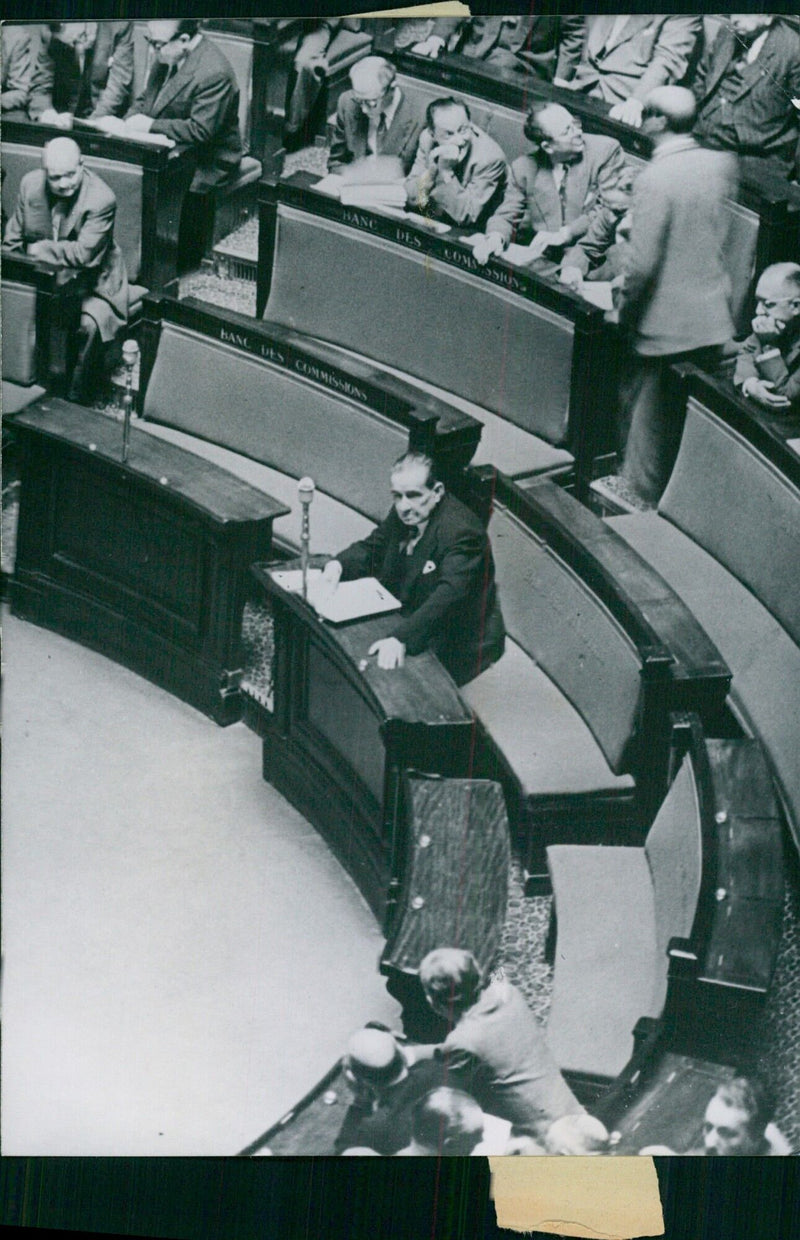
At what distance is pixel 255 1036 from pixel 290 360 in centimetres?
170

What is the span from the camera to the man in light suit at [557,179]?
416 centimetres

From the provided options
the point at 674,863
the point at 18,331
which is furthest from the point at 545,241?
the point at 674,863

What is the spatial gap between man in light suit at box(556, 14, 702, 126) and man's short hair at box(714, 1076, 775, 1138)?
2436mm

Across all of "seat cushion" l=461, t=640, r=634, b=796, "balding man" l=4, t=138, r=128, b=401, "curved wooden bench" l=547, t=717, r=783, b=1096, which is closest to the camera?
"curved wooden bench" l=547, t=717, r=783, b=1096

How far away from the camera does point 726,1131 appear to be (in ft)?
13.4

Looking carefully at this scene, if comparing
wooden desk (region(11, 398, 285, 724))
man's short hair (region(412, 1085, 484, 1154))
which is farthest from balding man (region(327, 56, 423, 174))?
man's short hair (region(412, 1085, 484, 1154))

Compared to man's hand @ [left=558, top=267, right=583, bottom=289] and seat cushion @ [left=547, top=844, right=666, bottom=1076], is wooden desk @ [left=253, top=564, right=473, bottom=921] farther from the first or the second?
man's hand @ [left=558, top=267, right=583, bottom=289]

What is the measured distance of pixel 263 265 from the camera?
4273 mm

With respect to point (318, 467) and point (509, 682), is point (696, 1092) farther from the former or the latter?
point (318, 467)

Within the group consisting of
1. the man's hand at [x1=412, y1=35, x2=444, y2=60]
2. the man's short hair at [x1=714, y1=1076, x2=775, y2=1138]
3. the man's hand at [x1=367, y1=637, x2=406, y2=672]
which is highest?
the man's hand at [x1=412, y1=35, x2=444, y2=60]

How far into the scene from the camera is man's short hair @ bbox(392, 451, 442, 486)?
410 cm

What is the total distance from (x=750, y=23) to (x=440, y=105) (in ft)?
2.66

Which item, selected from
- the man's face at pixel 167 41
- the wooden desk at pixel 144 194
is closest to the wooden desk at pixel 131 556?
the wooden desk at pixel 144 194

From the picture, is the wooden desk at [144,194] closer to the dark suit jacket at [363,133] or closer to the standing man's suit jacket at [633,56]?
the dark suit jacket at [363,133]
